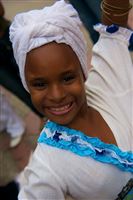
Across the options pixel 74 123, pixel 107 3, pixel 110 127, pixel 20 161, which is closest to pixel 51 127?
pixel 74 123

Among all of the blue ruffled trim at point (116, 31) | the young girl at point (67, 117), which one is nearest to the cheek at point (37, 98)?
the young girl at point (67, 117)

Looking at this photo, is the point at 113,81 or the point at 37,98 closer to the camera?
the point at 37,98

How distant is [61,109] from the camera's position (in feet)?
3.97

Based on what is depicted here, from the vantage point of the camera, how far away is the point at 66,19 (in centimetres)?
117

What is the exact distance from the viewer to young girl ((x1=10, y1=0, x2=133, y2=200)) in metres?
1.15

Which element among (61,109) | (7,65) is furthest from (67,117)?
(7,65)

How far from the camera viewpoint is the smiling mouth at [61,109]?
1.21 metres

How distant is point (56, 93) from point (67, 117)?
110mm

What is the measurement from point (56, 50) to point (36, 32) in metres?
0.08

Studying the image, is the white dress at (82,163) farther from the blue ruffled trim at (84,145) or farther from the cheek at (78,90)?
the cheek at (78,90)

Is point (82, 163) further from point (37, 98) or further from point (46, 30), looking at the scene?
point (46, 30)

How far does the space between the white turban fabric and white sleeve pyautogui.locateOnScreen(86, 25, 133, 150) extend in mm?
236

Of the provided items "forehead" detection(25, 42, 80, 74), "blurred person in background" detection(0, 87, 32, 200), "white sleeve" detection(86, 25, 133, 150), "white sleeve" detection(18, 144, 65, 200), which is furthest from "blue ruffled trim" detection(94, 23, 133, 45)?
"blurred person in background" detection(0, 87, 32, 200)

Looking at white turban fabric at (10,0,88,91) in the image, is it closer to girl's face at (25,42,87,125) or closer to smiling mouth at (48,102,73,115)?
girl's face at (25,42,87,125)
